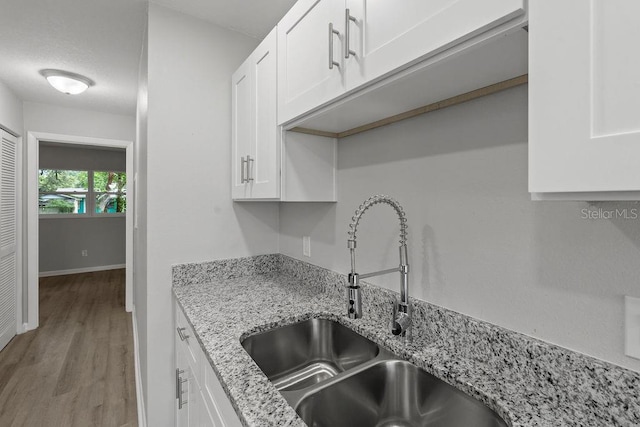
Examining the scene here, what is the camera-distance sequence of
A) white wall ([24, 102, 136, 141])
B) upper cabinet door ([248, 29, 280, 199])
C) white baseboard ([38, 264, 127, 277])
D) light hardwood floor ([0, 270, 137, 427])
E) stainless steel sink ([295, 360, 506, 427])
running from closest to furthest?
stainless steel sink ([295, 360, 506, 427]) → upper cabinet door ([248, 29, 280, 199]) → light hardwood floor ([0, 270, 137, 427]) → white wall ([24, 102, 136, 141]) → white baseboard ([38, 264, 127, 277])

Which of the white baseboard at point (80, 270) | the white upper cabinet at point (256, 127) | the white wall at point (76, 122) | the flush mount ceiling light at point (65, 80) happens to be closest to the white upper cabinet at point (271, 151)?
the white upper cabinet at point (256, 127)

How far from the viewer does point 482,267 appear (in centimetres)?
92

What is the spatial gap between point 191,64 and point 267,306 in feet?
4.53

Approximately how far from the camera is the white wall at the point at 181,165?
5.42ft

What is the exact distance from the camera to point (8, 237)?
9.87 ft

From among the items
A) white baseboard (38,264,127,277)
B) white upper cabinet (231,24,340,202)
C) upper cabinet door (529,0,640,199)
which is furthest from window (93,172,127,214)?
upper cabinet door (529,0,640,199)

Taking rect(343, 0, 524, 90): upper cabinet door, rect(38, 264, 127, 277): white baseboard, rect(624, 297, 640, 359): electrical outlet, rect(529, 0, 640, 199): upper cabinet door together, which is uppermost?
rect(343, 0, 524, 90): upper cabinet door

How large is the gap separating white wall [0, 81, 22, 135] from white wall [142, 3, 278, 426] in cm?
224

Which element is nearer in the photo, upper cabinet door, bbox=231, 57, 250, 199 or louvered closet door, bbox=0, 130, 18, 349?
upper cabinet door, bbox=231, 57, 250, 199

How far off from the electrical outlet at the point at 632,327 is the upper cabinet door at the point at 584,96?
1.25 feet

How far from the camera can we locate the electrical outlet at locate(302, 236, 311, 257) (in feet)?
5.74

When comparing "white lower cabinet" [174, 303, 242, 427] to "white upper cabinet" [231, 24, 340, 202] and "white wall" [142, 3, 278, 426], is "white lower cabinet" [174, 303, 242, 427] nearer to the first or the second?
"white wall" [142, 3, 278, 426]

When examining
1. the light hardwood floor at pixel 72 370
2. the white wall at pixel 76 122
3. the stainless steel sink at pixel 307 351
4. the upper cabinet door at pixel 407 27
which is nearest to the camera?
the upper cabinet door at pixel 407 27

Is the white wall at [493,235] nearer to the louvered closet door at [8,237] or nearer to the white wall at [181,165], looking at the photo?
the white wall at [181,165]
